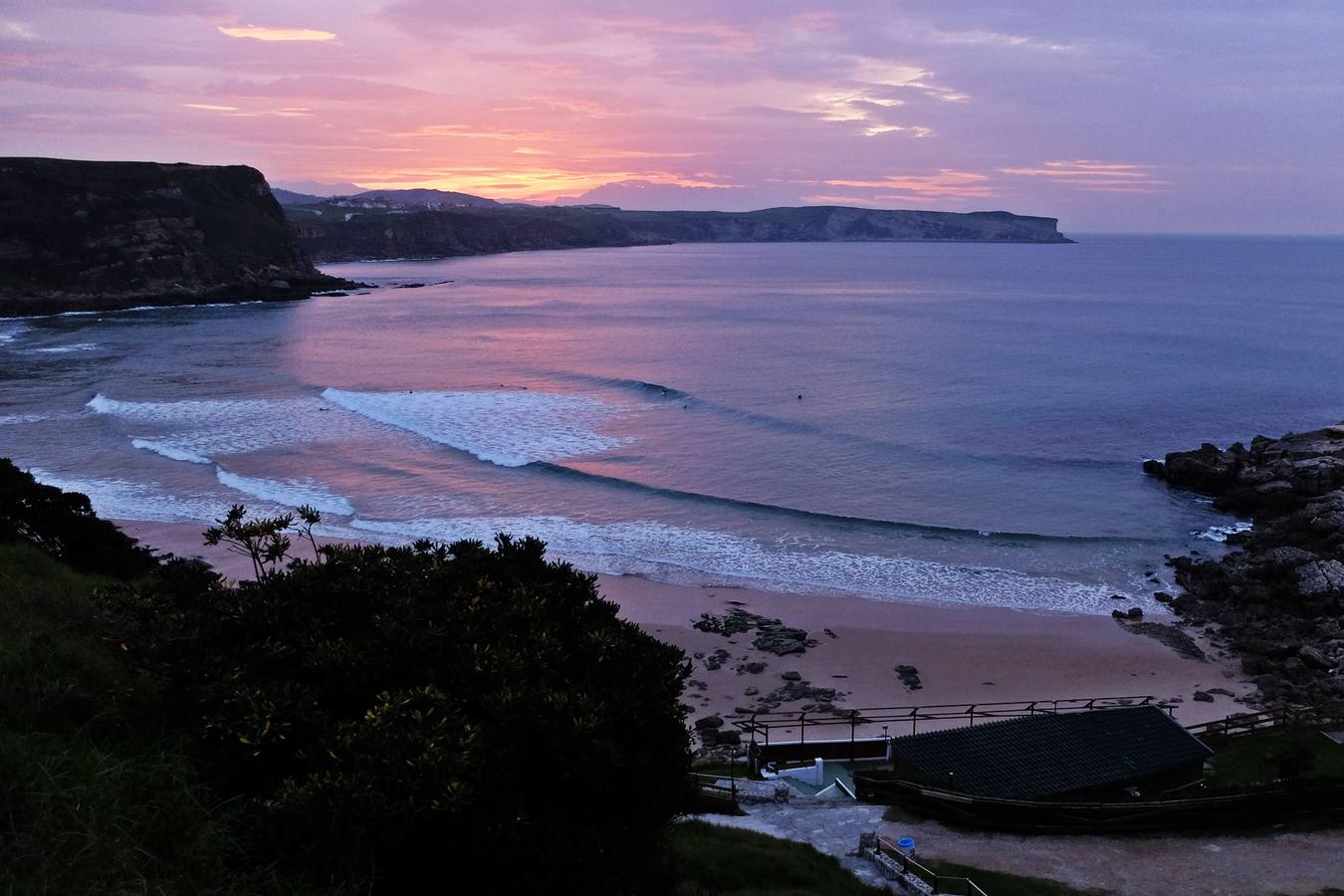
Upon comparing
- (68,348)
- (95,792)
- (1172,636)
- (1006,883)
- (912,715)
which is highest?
(95,792)

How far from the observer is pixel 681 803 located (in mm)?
8555

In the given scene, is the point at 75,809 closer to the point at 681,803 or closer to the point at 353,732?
the point at 353,732

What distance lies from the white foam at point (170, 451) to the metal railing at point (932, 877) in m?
30.9

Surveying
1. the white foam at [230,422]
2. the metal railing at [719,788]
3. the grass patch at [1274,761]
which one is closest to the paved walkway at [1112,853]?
the metal railing at [719,788]

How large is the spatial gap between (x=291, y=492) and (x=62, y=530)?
1435cm

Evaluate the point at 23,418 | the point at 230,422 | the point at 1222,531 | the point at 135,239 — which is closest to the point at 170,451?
the point at 230,422

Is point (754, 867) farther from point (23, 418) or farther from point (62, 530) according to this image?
point (23, 418)

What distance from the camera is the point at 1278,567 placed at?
25766 millimetres

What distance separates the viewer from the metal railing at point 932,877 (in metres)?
11.8

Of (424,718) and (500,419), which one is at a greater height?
(424,718)

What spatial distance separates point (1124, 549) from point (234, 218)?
10206 centimetres

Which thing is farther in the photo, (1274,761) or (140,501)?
(140,501)

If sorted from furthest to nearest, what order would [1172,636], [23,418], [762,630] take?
[23,418] < [1172,636] < [762,630]

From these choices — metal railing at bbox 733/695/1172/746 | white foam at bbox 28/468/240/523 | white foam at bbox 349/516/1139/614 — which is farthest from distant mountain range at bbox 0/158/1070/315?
metal railing at bbox 733/695/1172/746
